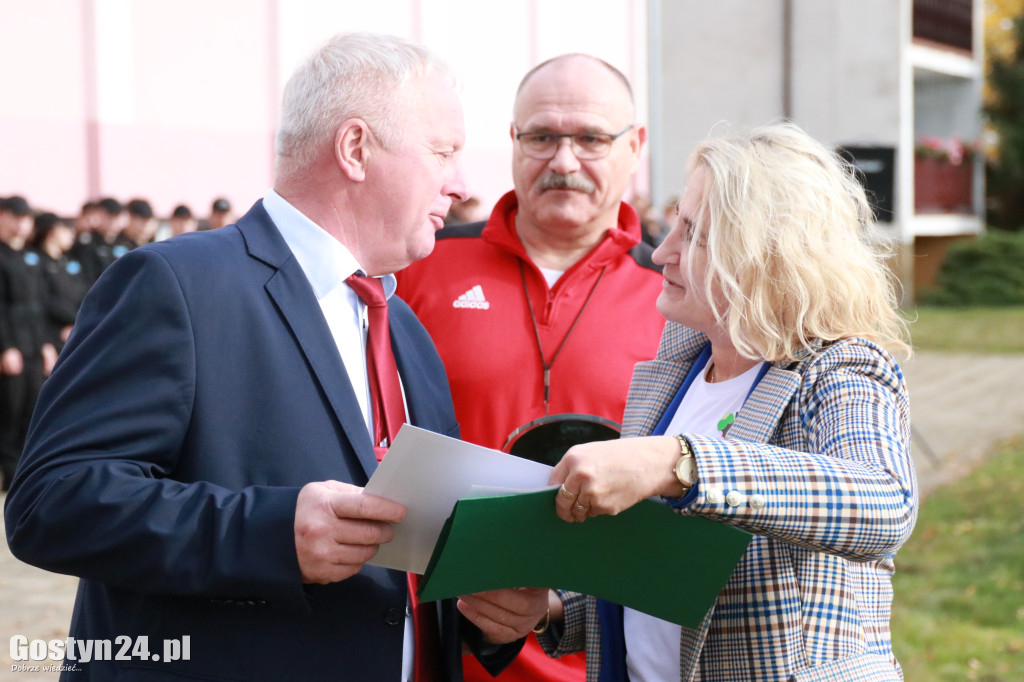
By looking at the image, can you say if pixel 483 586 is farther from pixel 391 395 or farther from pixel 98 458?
pixel 98 458

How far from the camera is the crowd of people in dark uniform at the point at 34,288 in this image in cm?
874

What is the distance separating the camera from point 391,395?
2.22 metres

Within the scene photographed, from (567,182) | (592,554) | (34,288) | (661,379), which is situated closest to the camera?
(592,554)

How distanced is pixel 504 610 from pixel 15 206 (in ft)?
25.4

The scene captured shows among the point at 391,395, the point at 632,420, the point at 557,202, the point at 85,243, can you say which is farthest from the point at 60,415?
the point at 85,243

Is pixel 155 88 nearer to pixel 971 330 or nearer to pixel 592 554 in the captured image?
pixel 592 554

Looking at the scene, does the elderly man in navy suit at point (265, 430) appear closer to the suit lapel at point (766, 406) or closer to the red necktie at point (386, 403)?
the red necktie at point (386, 403)

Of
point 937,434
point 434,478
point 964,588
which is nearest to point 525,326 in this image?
point 434,478

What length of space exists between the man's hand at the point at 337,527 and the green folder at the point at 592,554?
0.11 meters

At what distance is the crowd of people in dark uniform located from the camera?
8742 millimetres

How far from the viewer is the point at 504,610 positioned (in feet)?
7.33

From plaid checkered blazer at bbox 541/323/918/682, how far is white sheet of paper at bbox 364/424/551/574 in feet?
0.94

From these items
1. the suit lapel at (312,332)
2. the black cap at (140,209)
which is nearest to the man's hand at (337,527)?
the suit lapel at (312,332)

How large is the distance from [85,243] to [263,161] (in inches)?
118
